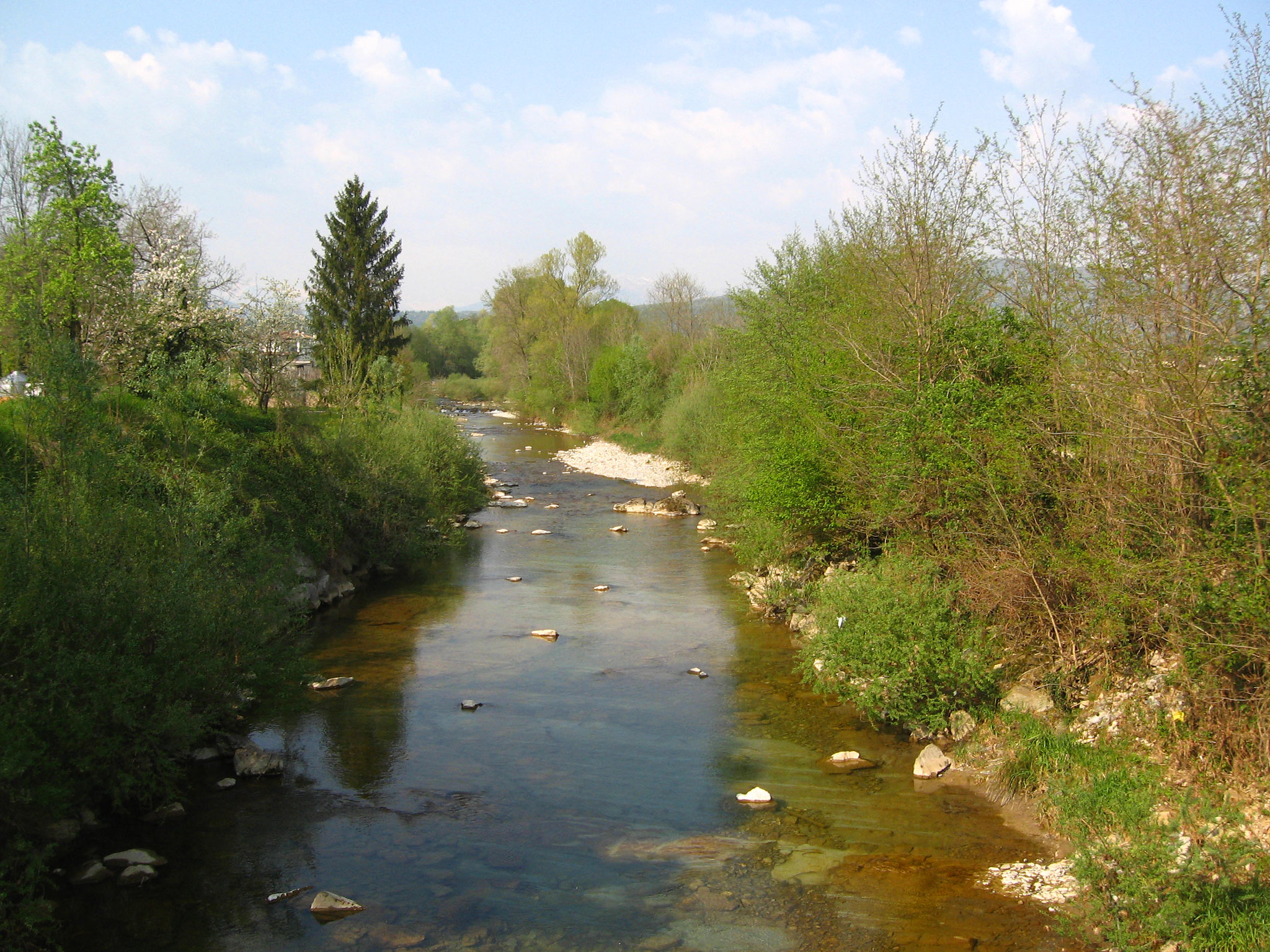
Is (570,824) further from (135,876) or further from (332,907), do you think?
(135,876)

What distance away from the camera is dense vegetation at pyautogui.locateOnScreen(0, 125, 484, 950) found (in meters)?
8.49

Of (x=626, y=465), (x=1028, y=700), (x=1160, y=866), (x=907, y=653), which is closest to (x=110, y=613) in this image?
(x=907, y=653)

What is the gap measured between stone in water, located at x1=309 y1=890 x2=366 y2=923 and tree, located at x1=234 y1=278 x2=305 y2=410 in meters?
17.9

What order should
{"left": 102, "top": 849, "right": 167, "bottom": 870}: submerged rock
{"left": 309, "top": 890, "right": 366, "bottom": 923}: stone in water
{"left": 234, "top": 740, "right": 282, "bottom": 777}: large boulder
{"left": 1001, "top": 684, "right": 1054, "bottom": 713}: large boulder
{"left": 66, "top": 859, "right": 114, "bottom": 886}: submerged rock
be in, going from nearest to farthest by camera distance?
{"left": 309, "top": 890, "right": 366, "bottom": 923}: stone in water → {"left": 66, "top": 859, "right": 114, "bottom": 886}: submerged rock → {"left": 102, "top": 849, "right": 167, "bottom": 870}: submerged rock → {"left": 234, "top": 740, "right": 282, "bottom": 777}: large boulder → {"left": 1001, "top": 684, "right": 1054, "bottom": 713}: large boulder

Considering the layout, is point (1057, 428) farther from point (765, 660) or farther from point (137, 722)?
point (137, 722)

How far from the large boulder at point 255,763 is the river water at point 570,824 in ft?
0.63

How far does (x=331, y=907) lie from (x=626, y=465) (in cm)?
3602

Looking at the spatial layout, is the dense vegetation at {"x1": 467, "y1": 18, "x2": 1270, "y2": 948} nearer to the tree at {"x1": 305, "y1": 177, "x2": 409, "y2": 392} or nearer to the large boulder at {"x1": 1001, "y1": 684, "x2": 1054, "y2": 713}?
the large boulder at {"x1": 1001, "y1": 684, "x2": 1054, "y2": 713}

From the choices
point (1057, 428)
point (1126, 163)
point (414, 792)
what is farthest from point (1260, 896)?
point (414, 792)

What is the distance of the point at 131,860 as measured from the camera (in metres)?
8.85

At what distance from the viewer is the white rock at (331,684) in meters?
14.4

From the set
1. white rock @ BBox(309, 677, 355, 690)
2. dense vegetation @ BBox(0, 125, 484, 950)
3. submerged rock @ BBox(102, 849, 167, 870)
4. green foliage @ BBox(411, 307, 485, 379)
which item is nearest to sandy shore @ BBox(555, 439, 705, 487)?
dense vegetation @ BBox(0, 125, 484, 950)

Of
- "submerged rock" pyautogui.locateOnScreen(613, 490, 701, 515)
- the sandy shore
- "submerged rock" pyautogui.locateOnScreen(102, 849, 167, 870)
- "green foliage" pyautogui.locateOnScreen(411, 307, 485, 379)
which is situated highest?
Answer: "green foliage" pyautogui.locateOnScreen(411, 307, 485, 379)

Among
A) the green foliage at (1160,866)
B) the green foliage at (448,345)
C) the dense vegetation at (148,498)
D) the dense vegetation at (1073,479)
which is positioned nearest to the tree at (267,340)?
the dense vegetation at (148,498)
